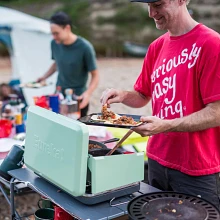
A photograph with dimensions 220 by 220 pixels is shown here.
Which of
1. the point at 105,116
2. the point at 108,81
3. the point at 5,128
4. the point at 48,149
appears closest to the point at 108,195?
the point at 48,149

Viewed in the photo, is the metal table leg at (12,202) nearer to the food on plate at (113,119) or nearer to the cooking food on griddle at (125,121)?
the food on plate at (113,119)

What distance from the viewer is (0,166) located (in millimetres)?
2773

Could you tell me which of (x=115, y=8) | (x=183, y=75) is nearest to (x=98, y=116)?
(x=183, y=75)

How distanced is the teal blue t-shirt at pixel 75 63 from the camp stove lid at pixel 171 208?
3.06 meters

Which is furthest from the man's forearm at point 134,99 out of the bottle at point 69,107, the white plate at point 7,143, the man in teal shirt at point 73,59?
the man in teal shirt at point 73,59

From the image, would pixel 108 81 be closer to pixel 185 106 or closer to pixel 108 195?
pixel 185 106

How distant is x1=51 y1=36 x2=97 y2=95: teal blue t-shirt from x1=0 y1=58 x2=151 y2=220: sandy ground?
4.16 ft

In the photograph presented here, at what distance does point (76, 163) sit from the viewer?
6.73 feet

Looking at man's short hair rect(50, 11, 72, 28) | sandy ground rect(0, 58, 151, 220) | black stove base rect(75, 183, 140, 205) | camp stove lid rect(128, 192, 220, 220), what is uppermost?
man's short hair rect(50, 11, 72, 28)

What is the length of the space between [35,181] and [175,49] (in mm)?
996

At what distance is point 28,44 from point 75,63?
157 inches

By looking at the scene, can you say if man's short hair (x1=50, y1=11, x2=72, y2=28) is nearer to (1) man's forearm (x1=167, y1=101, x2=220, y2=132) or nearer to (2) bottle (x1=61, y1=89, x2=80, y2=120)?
(2) bottle (x1=61, y1=89, x2=80, y2=120)

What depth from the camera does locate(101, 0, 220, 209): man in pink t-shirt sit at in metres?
2.17

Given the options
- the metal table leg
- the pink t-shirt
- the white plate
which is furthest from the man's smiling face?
the white plate
